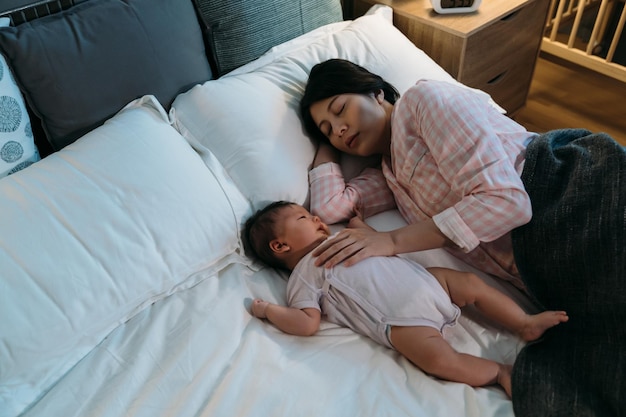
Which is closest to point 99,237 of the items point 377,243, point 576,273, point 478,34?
point 377,243

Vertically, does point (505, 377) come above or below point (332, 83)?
below

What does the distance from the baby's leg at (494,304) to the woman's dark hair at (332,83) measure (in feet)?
1.72

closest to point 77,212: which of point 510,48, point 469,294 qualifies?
point 469,294

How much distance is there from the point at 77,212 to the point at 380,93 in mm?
857

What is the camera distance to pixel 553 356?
0.99 m

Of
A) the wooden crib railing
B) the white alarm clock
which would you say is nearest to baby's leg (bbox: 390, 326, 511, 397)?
the white alarm clock

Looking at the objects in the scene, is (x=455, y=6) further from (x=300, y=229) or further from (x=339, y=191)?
(x=300, y=229)

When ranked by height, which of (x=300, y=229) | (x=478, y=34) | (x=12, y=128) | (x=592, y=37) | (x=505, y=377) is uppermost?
(x=12, y=128)

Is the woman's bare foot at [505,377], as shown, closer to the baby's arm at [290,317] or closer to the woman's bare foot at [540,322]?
the woman's bare foot at [540,322]

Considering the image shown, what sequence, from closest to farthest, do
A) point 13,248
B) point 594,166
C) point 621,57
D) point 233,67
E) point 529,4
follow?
point 13,248
point 594,166
point 233,67
point 529,4
point 621,57

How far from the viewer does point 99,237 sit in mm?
1000

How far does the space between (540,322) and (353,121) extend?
2.15ft

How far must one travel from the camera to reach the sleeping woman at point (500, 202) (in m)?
0.97

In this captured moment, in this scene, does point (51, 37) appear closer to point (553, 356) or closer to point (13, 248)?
point (13, 248)
